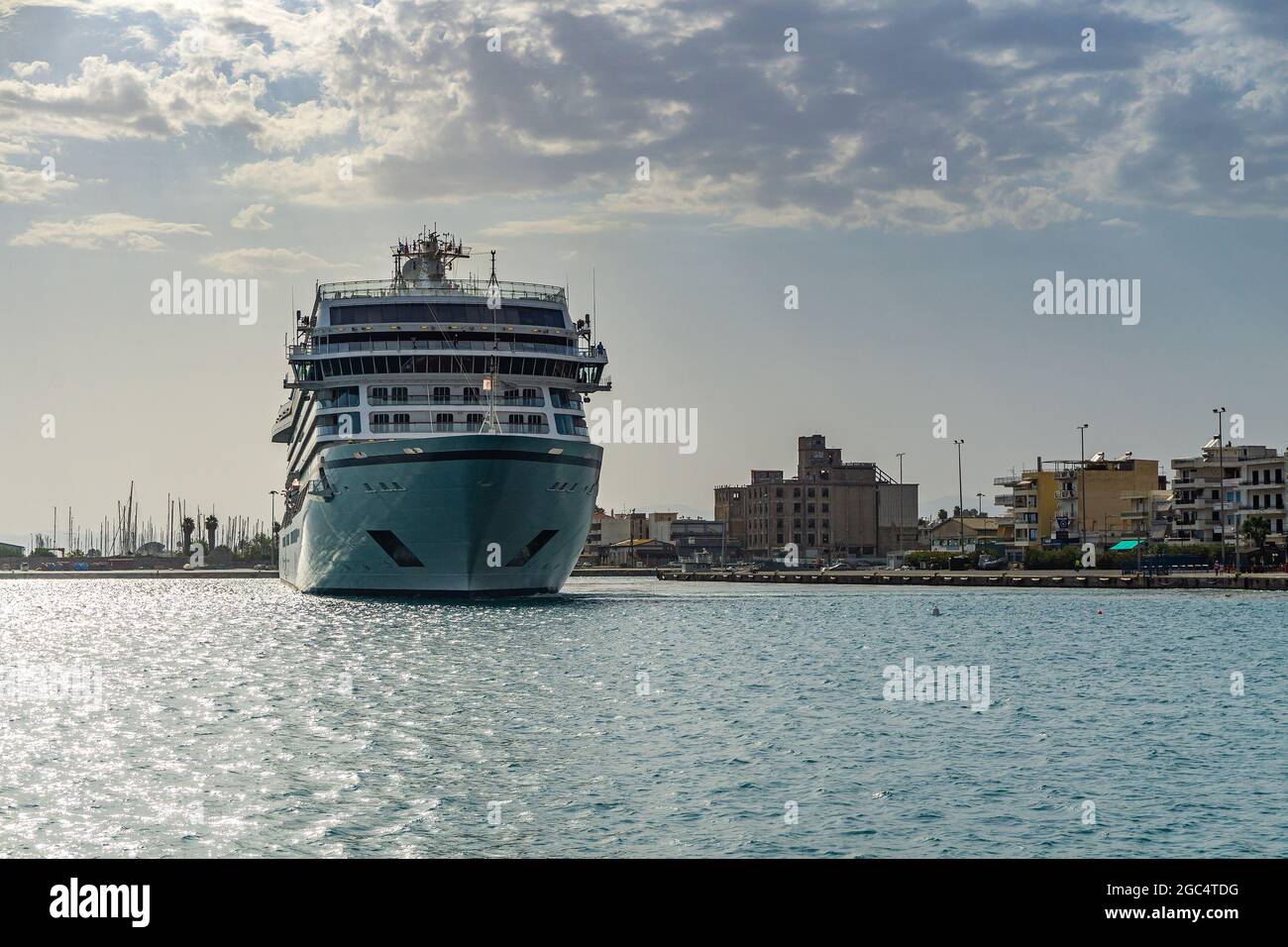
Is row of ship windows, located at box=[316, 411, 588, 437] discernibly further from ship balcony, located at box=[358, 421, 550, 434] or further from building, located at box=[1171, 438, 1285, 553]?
building, located at box=[1171, 438, 1285, 553]

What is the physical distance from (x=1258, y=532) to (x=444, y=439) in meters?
88.6

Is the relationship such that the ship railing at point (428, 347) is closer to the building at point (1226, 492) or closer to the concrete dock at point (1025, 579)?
the concrete dock at point (1025, 579)

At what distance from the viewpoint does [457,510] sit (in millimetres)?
61312

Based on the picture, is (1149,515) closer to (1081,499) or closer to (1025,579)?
(1081,499)

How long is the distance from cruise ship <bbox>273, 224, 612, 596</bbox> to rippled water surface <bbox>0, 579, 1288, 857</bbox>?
549cm

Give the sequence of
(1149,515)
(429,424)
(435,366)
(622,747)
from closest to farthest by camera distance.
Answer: (622,747)
(429,424)
(435,366)
(1149,515)

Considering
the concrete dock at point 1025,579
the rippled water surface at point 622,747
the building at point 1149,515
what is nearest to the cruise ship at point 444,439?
the rippled water surface at point 622,747

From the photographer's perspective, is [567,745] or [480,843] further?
[567,745]

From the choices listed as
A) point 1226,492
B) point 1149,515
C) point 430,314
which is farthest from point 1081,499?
point 430,314

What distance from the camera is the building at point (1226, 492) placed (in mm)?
125375
